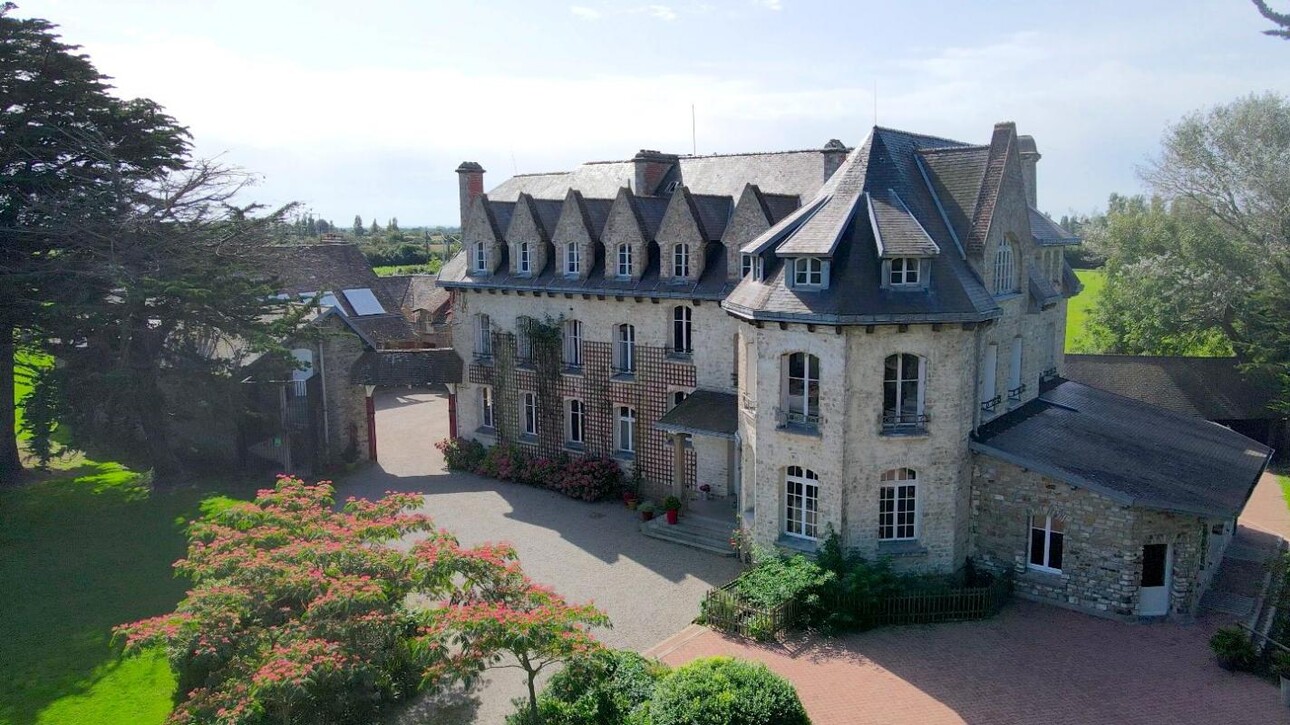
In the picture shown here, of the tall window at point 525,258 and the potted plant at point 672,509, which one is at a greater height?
the tall window at point 525,258

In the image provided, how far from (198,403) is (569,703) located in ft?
73.4

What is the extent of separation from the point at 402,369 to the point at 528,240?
7555mm

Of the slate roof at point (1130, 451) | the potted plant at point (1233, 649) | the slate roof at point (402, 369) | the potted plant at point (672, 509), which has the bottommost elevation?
the potted plant at point (1233, 649)

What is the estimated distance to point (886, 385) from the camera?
22047mm

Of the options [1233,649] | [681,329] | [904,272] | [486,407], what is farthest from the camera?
[486,407]

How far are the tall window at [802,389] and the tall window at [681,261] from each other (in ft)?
25.4

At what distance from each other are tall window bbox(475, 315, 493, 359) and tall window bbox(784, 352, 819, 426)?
1603 cm

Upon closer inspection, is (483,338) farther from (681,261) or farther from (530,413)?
(681,261)

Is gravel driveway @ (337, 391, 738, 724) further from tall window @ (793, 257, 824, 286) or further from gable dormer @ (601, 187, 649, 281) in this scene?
tall window @ (793, 257, 824, 286)

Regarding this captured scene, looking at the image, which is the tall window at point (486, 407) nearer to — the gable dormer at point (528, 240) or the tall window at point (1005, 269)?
the gable dormer at point (528, 240)

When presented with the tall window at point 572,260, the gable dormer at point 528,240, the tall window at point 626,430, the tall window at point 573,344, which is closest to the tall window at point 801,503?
the tall window at point 626,430

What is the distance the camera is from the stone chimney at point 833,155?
29297mm

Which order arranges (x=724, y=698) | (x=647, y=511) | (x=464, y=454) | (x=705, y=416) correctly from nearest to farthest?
1. (x=724, y=698)
2. (x=705, y=416)
3. (x=647, y=511)
4. (x=464, y=454)

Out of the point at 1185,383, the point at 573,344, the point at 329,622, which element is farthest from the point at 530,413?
the point at 1185,383
